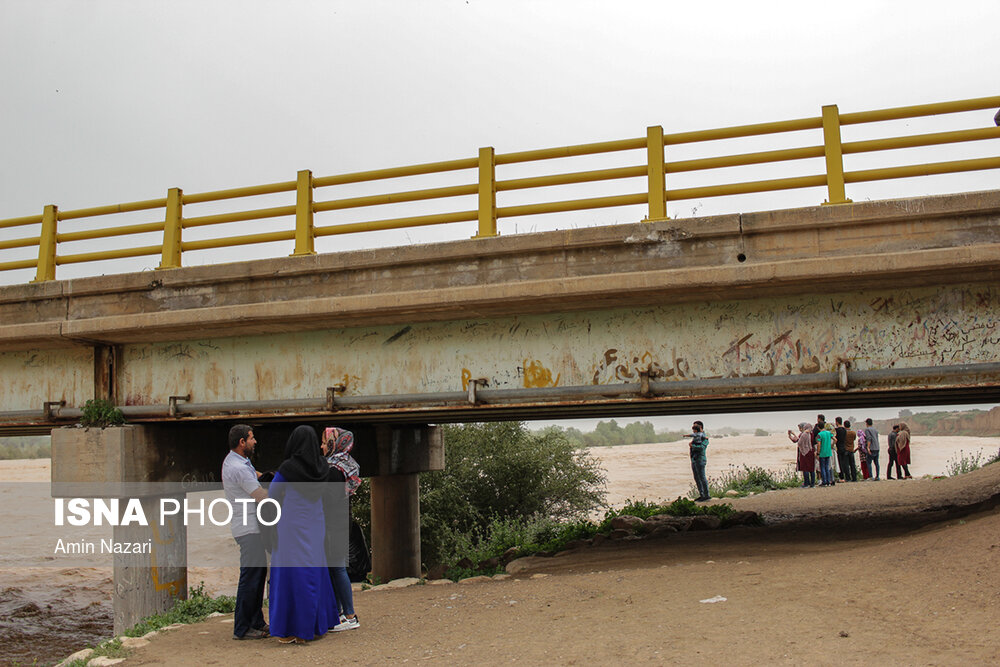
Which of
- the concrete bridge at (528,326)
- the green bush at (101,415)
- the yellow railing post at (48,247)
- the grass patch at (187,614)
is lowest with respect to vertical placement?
the grass patch at (187,614)

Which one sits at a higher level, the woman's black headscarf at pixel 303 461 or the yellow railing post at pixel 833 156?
the yellow railing post at pixel 833 156

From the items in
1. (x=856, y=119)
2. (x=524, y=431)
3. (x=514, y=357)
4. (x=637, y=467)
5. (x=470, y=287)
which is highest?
(x=856, y=119)

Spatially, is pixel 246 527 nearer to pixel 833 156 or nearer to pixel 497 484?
pixel 833 156

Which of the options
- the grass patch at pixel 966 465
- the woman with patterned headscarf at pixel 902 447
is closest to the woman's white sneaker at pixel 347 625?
the grass patch at pixel 966 465

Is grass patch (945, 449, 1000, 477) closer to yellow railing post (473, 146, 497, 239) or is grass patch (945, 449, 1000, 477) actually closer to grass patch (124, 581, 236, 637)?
yellow railing post (473, 146, 497, 239)

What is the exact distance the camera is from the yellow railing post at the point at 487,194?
27.4ft

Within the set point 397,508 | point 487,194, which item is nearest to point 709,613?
point 487,194

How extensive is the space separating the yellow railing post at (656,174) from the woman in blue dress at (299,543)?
151 inches

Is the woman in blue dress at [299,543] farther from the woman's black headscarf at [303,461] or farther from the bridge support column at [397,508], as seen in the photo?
the bridge support column at [397,508]

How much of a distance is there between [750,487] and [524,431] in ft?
18.2

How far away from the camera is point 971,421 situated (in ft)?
242

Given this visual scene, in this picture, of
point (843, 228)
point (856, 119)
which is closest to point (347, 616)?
point (843, 228)

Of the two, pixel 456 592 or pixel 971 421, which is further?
pixel 971 421

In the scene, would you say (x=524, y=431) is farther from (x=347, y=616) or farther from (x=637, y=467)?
(x=637, y=467)
